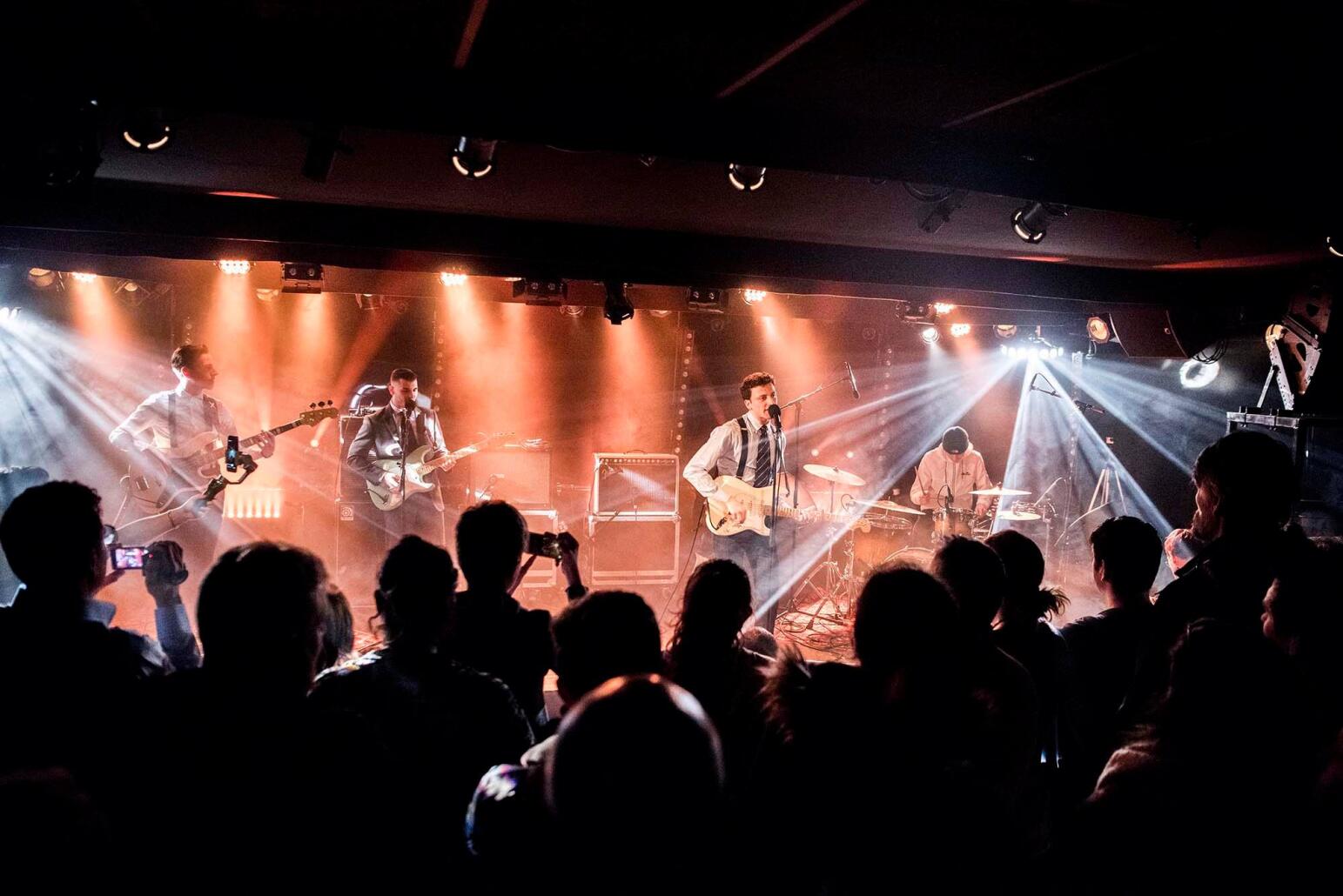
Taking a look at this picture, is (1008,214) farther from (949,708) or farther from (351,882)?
(351,882)

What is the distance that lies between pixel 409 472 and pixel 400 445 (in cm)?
25

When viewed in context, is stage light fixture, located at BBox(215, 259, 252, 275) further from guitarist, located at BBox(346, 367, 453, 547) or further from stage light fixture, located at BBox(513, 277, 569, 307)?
stage light fixture, located at BBox(513, 277, 569, 307)

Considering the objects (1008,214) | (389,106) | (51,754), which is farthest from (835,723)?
(1008,214)

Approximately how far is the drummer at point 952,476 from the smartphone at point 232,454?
617 centimetres

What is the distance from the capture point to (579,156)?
446 centimetres

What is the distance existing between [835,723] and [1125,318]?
6.13m

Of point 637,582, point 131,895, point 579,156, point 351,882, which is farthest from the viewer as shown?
point 637,582

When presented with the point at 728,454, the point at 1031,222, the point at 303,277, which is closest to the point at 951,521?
the point at 728,454

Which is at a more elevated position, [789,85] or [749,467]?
[789,85]

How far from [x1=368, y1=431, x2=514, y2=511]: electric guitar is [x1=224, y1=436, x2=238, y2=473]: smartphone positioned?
113 centimetres

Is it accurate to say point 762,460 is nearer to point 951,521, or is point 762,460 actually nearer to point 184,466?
point 951,521

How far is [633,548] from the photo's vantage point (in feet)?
25.8

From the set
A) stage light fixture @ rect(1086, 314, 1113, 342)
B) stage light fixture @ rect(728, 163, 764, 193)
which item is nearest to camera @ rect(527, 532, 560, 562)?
stage light fixture @ rect(728, 163, 764, 193)

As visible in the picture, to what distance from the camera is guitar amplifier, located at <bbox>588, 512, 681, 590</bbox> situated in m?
7.81
